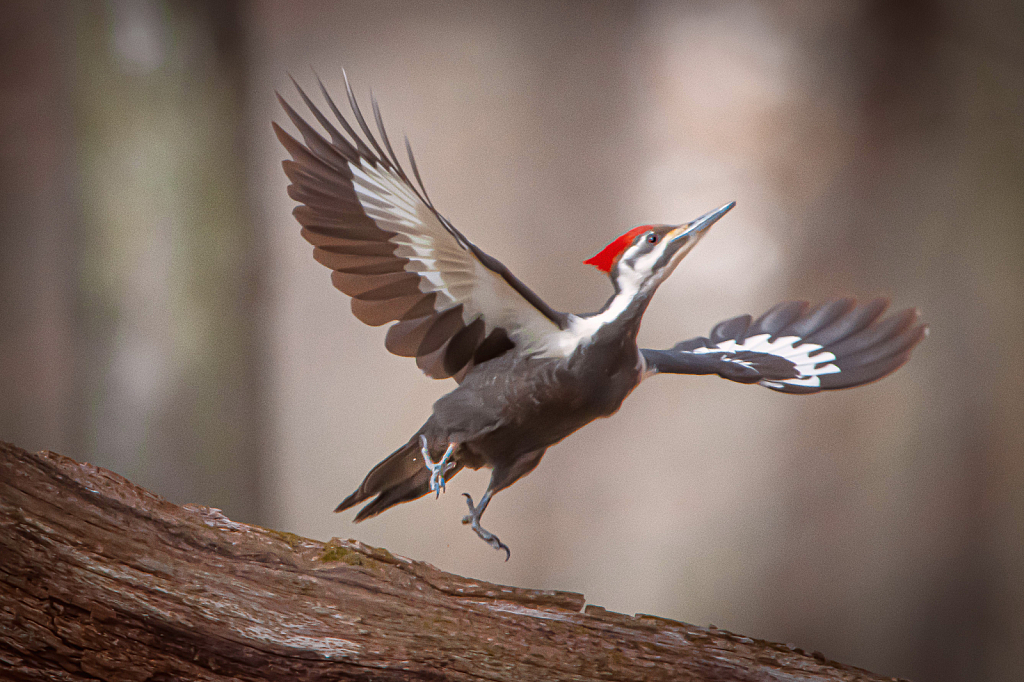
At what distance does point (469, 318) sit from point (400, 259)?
0.38ft

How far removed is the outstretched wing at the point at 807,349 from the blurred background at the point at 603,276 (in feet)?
0.52

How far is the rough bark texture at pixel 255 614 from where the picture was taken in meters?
0.80

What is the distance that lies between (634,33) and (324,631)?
1.13m

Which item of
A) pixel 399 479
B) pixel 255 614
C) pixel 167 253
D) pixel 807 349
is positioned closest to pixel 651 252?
pixel 807 349

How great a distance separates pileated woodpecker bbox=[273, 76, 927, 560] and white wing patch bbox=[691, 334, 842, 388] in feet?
0.04

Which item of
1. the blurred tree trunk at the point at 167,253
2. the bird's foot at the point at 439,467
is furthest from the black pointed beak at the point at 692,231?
the blurred tree trunk at the point at 167,253

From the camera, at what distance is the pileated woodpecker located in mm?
889

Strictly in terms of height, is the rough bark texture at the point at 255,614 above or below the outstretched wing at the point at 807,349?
below

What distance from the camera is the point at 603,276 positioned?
1.33 metres

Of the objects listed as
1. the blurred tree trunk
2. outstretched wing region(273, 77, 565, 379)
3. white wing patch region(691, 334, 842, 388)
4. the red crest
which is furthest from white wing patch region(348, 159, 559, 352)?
the blurred tree trunk

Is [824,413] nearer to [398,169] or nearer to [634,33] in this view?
[634,33]

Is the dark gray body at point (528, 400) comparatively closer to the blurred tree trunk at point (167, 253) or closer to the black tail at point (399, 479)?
the black tail at point (399, 479)

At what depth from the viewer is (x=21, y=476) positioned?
0.88 meters

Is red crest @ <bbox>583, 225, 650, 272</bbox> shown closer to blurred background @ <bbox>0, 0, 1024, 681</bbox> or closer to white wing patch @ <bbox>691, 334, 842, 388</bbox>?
white wing patch @ <bbox>691, 334, 842, 388</bbox>
